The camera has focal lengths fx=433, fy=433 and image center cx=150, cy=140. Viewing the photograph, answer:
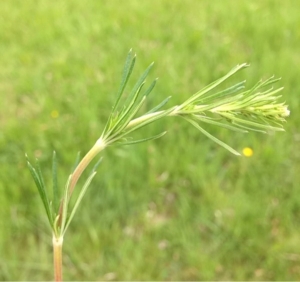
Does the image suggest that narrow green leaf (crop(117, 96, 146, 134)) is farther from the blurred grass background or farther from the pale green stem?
the blurred grass background

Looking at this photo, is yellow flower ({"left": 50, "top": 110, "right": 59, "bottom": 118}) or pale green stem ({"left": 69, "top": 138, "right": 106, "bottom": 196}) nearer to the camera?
pale green stem ({"left": 69, "top": 138, "right": 106, "bottom": 196})

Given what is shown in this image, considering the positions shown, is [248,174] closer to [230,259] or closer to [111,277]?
[230,259]

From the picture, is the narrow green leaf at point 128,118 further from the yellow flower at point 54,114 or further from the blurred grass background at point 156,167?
the yellow flower at point 54,114

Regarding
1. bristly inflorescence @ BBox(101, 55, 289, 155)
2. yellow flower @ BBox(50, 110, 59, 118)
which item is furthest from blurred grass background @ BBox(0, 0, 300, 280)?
bristly inflorescence @ BBox(101, 55, 289, 155)

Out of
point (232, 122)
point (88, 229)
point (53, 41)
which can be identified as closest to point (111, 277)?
point (88, 229)

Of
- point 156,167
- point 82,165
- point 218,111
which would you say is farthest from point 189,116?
point 156,167

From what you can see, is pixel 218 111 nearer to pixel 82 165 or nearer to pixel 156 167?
pixel 82 165

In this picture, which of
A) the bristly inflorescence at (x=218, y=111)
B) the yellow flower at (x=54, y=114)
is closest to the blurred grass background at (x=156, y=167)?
the yellow flower at (x=54, y=114)

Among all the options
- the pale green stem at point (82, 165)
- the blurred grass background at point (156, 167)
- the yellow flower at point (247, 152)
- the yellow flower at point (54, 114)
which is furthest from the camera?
the yellow flower at point (54, 114)
